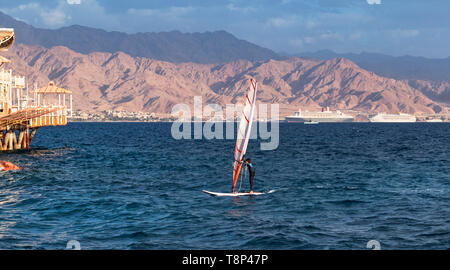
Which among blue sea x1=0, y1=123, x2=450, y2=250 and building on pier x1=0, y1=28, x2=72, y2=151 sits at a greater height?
building on pier x1=0, y1=28, x2=72, y2=151

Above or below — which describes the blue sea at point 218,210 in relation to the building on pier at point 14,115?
below

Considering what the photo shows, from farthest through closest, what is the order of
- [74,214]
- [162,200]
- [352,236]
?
[162,200], [74,214], [352,236]

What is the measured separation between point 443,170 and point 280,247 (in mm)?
37458

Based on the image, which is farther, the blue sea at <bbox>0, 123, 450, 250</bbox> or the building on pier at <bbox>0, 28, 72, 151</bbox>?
the building on pier at <bbox>0, 28, 72, 151</bbox>

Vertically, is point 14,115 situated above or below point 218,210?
above

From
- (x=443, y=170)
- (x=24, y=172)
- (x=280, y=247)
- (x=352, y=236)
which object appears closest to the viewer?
(x=280, y=247)

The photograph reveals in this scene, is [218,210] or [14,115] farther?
[14,115]

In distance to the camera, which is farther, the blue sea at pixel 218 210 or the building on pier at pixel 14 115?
the building on pier at pixel 14 115

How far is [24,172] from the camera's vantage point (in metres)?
46.8

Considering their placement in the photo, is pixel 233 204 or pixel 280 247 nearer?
pixel 280 247
